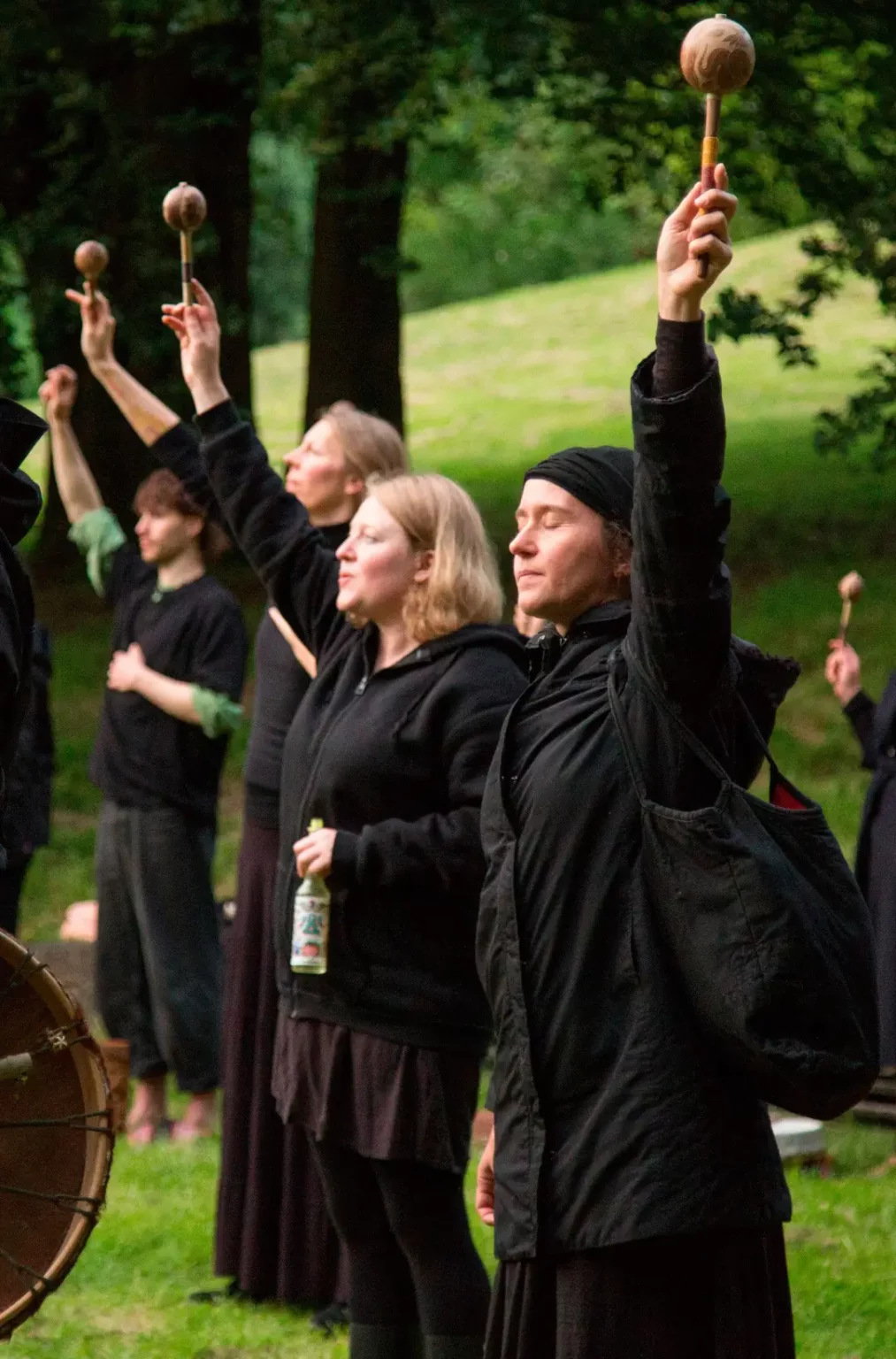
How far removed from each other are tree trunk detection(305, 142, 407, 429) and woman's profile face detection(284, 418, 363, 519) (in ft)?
32.1

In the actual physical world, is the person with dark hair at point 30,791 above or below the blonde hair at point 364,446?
below

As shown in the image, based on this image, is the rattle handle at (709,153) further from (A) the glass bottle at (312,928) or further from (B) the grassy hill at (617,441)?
(B) the grassy hill at (617,441)

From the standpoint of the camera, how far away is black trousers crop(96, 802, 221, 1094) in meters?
7.03

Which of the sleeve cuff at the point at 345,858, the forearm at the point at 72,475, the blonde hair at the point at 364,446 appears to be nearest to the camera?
the sleeve cuff at the point at 345,858

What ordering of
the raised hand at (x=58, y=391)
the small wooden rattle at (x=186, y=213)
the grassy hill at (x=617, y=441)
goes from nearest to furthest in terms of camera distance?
the small wooden rattle at (x=186, y=213)
the raised hand at (x=58, y=391)
the grassy hill at (x=617, y=441)

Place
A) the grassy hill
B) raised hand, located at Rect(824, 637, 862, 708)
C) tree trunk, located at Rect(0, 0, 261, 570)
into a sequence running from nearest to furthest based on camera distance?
raised hand, located at Rect(824, 637, 862, 708) < the grassy hill < tree trunk, located at Rect(0, 0, 261, 570)

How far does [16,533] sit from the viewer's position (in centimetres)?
374

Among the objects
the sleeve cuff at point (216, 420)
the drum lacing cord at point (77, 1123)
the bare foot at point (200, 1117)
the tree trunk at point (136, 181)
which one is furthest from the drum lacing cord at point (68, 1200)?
the tree trunk at point (136, 181)

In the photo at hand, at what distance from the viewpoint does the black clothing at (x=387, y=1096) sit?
13.4 ft

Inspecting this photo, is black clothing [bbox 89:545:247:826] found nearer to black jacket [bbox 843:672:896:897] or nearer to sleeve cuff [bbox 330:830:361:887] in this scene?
black jacket [bbox 843:672:896:897]

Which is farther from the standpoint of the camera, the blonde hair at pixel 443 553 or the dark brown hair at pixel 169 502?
the dark brown hair at pixel 169 502

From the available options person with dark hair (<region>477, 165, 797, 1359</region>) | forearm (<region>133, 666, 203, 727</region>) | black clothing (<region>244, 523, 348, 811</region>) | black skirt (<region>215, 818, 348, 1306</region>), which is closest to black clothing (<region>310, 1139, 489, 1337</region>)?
black skirt (<region>215, 818, 348, 1306</region>)

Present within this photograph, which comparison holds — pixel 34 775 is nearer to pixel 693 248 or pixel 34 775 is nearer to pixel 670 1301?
pixel 670 1301

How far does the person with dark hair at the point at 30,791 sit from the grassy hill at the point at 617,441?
12.5 ft
